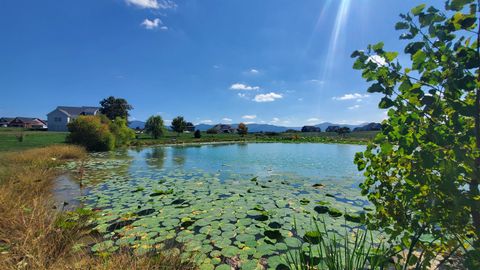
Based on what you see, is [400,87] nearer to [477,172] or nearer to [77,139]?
[477,172]

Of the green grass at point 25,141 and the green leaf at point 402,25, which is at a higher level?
the green leaf at point 402,25

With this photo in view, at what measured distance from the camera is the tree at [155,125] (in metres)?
37.8

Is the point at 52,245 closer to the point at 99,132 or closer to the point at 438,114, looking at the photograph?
the point at 438,114

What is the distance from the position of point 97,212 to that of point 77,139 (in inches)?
707

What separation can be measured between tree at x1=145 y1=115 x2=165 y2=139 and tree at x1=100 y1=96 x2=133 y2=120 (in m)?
17.5

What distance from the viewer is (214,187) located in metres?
8.01

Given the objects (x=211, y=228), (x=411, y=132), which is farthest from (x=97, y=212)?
(x=411, y=132)

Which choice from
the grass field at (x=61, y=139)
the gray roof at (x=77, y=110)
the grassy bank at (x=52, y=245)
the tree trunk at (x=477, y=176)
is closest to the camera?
the tree trunk at (x=477, y=176)

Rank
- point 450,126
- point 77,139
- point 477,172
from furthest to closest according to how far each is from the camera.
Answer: point 77,139
point 450,126
point 477,172

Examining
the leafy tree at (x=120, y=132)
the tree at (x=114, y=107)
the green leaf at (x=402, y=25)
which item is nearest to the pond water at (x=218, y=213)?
the green leaf at (x=402, y=25)

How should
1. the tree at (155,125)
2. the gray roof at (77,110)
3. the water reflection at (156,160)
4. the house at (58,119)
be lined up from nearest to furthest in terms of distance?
the water reflection at (156,160), the tree at (155,125), the house at (58,119), the gray roof at (77,110)

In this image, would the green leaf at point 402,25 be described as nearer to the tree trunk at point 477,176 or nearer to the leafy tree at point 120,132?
the tree trunk at point 477,176

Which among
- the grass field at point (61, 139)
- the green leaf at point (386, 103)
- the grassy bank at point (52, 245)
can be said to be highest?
the green leaf at point (386, 103)

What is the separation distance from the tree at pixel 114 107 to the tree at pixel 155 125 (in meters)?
17.5
